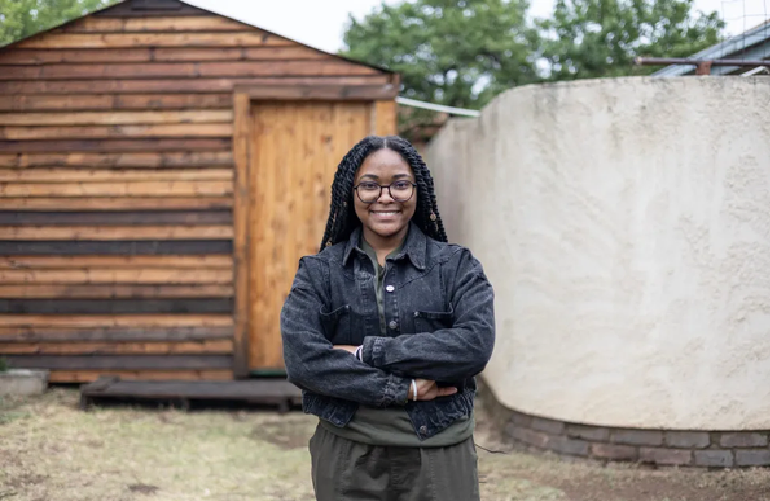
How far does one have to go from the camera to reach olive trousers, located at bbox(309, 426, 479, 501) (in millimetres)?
2355

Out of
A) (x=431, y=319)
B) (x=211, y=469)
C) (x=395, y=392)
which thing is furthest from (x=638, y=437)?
(x=395, y=392)

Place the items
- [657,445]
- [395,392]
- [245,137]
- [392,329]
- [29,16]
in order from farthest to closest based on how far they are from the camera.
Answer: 1. [29,16]
2. [245,137]
3. [657,445]
4. [392,329]
5. [395,392]

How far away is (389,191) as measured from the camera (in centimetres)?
254

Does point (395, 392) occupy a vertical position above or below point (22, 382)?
above

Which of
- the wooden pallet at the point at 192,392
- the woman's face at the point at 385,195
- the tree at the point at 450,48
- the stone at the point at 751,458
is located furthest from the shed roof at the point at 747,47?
the tree at the point at 450,48

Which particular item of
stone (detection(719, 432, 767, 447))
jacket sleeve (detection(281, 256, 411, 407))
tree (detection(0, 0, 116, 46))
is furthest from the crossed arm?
tree (detection(0, 0, 116, 46))

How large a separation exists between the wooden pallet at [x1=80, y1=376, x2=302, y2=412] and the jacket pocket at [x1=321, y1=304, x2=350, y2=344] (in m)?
4.21

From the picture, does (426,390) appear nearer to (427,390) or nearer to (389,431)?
(427,390)

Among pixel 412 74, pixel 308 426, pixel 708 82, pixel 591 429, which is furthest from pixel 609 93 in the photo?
pixel 412 74

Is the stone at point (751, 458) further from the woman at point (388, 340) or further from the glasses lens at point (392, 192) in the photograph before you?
the glasses lens at point (392, 192)

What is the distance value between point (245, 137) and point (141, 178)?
983 mm

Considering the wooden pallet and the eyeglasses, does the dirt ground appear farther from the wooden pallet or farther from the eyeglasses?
A: the eyeglasses

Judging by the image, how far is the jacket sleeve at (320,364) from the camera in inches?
93.0

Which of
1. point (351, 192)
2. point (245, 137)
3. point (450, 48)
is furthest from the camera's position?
point (450, 48)
